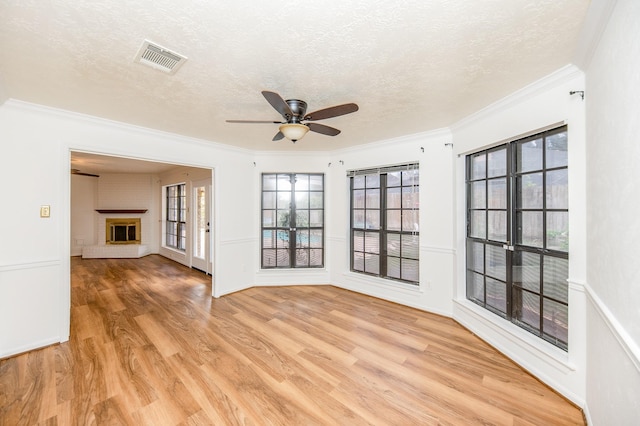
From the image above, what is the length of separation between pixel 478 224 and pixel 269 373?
2.78 m

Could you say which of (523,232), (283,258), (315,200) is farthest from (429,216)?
(283,258)

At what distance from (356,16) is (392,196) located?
9.53 feet

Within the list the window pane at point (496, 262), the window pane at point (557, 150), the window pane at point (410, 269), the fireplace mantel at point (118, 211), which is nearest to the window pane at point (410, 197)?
the window pane at point (410, 269)

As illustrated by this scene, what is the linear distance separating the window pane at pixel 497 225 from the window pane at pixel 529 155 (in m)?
0.50

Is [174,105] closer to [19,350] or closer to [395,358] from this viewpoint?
[19,350]

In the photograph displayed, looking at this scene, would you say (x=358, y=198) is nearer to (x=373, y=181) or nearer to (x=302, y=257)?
(x=373, y=181)

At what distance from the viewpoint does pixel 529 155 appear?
7.57 feet

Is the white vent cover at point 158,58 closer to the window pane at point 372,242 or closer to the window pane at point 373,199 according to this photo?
the window pane at point 373,199

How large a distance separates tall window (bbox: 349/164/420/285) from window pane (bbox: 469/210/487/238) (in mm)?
763

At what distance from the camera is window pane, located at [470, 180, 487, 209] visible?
112 inches

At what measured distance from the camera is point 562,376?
6.34 ft

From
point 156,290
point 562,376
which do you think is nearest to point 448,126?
point 562,376

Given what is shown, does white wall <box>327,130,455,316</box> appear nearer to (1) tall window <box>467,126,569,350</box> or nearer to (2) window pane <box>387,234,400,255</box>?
(1) tall window <box>467,126,569,350</box>

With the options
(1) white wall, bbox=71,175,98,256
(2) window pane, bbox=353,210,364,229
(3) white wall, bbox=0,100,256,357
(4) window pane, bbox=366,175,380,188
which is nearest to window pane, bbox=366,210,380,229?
(2) window pane, bbox=353,210,364,229
